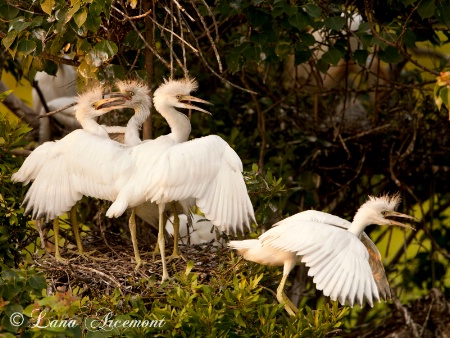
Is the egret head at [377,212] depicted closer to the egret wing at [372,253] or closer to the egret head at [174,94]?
the egret wing at [372,253]

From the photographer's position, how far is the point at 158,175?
14.5ft

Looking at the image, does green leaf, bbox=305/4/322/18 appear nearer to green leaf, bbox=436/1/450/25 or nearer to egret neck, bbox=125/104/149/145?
green leaf, bbox=436/1/450/25

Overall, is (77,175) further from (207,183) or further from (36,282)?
(36,282)

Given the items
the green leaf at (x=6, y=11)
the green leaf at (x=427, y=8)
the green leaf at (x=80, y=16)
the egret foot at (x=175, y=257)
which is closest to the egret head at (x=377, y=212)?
the egret foot at (x=175, y=257)

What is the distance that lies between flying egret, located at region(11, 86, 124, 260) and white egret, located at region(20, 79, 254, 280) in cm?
3

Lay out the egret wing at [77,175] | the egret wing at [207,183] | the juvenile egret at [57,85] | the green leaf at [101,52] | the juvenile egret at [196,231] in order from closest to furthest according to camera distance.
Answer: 1. the egret wing at [207,183]
2. the green leaf at [101,52]
3. the egret wing at [77,175]
4. the juvenile egret at [196,231]
5. the juvenile egret at [57,85]

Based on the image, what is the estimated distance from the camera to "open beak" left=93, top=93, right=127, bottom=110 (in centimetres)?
494

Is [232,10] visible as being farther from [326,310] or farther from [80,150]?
[326,310]

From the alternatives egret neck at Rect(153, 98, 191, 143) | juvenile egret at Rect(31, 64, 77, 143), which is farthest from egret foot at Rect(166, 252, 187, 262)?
juvenile egret at Rect(31, 64, 77, 143)

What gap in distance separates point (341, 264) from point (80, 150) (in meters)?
1.28

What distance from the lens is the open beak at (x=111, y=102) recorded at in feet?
16.2

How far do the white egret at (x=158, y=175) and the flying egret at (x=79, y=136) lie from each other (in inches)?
1.1

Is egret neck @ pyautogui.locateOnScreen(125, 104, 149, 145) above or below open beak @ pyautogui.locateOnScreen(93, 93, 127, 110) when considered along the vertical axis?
below

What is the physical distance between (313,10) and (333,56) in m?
0.54
